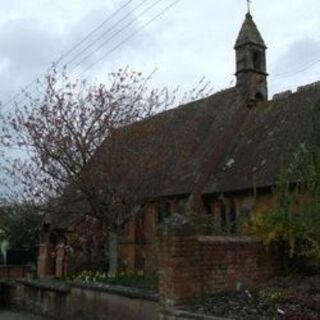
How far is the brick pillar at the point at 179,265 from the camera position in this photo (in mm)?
10750

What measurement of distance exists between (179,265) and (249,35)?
18521mm

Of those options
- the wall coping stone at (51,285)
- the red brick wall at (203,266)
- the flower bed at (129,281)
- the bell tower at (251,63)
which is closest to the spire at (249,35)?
the bell tower at (251,63)

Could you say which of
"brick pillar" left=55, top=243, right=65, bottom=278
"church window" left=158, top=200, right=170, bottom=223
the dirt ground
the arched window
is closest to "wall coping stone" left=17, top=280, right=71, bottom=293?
"brick pillar" left=55, top=243, right=65, bottom=278

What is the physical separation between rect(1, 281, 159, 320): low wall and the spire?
44.9 feet

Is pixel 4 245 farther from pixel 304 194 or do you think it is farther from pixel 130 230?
pixel 304 194

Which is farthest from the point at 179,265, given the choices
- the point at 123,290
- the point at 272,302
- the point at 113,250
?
the point at 113,250

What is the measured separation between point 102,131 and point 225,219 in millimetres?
6145

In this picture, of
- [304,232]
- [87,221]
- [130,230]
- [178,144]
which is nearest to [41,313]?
[87,221]

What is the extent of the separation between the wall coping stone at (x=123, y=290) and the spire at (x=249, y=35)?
46.6ft

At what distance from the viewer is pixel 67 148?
17938mm

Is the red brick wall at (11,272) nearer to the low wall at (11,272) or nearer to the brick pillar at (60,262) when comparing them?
the low wall at (11,272)

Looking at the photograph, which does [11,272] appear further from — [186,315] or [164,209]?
[186,315]

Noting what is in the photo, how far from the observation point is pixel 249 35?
27.3 meters

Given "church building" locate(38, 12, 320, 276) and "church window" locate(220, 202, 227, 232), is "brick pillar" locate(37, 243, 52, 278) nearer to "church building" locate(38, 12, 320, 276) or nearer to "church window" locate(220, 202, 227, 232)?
"church building" locate(38, 12, 320, 276)
